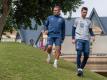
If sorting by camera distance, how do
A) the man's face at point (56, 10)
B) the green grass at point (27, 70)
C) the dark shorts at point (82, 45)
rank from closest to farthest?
the green grass at point (27, 70) → the dark shorts at point (82, 45) → the man's face at point (56, 10)

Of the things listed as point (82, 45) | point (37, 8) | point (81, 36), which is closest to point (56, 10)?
point (81, 36)

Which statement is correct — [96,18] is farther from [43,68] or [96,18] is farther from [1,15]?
[43,68]

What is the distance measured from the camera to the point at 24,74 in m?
15.2

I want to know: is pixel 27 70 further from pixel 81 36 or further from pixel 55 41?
pixel 81 36

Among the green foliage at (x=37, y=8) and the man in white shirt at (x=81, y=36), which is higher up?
the green foliage at (x=37, y=8)

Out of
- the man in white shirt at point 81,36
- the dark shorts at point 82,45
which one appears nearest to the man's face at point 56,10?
the man in white shirt at point 81,36

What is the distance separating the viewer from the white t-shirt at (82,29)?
53.3 feet

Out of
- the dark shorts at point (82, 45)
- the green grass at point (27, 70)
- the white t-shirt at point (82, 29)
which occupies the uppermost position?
the white t-shirt at point (82, 29)

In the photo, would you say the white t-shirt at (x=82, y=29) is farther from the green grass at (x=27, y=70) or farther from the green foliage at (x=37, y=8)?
the green foliage at (x=37, y=8)

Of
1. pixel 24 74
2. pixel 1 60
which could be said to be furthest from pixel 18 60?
pixel 24 74

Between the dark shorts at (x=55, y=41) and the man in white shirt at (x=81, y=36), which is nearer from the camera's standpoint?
the man in white shirt at (x=81, y=36)

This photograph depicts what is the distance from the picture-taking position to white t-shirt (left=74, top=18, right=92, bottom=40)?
16.2 meters

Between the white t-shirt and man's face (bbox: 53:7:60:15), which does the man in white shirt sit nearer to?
the white t-shirt

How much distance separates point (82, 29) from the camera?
16.3 meters
